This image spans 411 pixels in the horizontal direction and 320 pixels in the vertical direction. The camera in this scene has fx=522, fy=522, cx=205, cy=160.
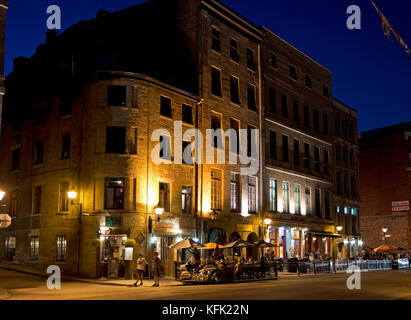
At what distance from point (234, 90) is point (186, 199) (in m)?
10.4

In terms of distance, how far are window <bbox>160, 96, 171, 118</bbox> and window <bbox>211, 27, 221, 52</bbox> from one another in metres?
6.83

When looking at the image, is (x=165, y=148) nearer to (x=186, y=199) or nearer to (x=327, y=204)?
(x=186, y=199)

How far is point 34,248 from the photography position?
115 feet

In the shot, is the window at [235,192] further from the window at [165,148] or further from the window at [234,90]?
the window at [165,148]

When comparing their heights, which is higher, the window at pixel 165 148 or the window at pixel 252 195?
the window at pixel 165 148

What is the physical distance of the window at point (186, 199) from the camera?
1356 inches

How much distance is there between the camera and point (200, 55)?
120 ft

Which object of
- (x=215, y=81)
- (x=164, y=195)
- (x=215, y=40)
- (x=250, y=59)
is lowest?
(x=164, y=195)

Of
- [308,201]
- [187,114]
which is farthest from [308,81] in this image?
[187,114]

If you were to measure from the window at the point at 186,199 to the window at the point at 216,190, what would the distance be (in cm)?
228

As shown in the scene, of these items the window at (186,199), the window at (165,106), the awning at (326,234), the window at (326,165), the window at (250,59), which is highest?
the window at (250,59)

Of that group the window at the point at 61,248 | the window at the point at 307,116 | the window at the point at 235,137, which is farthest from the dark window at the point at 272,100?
the window at the point at 61,248

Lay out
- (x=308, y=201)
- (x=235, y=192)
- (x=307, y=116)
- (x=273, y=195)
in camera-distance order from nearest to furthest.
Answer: (x=235, y=192)
(x=273, y=195)
(x=308, y=201)
(x=307, y=116)
